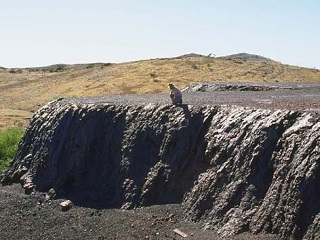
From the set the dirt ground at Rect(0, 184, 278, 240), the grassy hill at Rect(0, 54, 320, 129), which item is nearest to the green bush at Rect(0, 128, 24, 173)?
the dirt ground at Rect(0, 184, 278, 240)

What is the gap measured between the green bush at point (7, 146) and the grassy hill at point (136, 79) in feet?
43.9

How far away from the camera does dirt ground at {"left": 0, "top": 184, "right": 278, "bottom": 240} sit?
19672 mm

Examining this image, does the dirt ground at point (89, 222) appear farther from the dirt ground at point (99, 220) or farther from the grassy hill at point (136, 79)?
the grassy hill at point (136, 79)

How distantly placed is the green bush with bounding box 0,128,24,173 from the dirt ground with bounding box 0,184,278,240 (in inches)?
299

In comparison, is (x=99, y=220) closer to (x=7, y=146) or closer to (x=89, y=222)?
(x=89, y=222)

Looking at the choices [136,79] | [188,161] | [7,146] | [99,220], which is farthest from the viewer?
[136,79]

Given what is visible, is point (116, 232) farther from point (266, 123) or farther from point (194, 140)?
point (266, 123)

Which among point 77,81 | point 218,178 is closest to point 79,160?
point 218,178

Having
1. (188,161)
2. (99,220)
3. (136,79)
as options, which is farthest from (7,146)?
(136,79)

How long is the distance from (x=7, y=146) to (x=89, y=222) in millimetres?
14882

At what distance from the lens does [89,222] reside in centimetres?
2186

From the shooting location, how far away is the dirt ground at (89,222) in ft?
64.5

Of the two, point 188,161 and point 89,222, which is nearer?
point 89,222

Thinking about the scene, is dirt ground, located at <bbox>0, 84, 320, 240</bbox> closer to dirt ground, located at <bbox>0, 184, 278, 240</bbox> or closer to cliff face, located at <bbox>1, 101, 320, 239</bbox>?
dirt ground, located at <bbox>0, 184, 278, 240</bbox>
